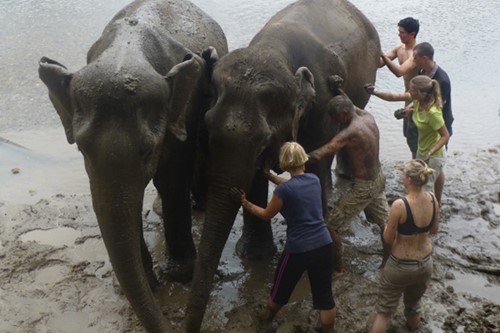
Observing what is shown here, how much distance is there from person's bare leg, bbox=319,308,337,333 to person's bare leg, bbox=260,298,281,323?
343 millimetres

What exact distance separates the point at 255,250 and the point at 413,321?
63.1 inches

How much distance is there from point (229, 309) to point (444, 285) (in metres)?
1.93

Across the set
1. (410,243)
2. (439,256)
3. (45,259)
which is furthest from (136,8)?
(439,256)

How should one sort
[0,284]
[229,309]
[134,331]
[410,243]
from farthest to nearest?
[0,284], [229,309], [134,331], [410,243]

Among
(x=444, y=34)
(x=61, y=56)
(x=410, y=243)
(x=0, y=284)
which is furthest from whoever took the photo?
(x=444, y=34)

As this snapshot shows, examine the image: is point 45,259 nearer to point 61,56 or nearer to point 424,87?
point 424,87

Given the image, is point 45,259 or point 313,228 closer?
point 313,228

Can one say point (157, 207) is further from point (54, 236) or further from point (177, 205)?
point (177, 205)

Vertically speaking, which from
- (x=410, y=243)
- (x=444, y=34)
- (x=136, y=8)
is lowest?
(x=444, y=34)

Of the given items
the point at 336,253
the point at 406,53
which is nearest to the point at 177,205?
the point at 336,253

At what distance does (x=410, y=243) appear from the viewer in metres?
4.01

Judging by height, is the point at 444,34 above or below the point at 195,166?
below

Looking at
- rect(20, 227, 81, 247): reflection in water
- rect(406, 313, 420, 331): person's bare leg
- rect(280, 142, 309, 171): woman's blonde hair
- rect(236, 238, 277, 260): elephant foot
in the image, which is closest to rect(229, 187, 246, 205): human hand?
rect(280, 142, 309, 171): woman's blonde hair

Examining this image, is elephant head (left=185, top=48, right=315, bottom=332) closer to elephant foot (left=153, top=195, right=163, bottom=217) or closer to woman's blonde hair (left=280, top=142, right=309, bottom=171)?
woman's blonde hair (left=280, top=142, right=309, bottom=171)
